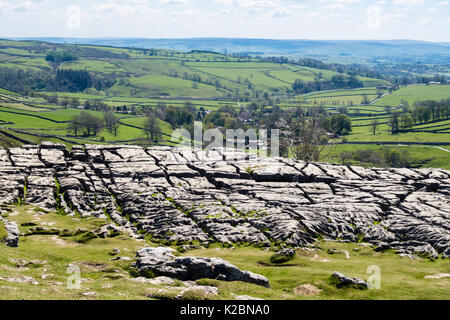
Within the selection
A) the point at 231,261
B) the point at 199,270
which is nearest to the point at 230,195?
the point at 231,261

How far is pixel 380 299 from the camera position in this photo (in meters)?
44.6

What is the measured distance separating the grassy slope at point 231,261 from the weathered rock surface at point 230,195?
511cm

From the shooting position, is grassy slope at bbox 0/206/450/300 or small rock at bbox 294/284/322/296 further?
small rock at bbox 294/284/322/296

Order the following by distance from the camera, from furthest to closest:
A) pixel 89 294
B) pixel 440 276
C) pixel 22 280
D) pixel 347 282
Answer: pixel 440 276, pixel 347 282, pixel 22 280, pixel 89 294

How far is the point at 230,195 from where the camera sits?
87375mm

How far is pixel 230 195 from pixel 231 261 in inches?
1120

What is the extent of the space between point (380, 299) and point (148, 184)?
192ft

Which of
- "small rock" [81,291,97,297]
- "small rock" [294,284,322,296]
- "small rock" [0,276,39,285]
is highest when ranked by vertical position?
"small rock" [81,291,97,297]

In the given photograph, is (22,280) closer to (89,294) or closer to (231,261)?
(89,294)

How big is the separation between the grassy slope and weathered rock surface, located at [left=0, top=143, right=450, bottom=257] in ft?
16.8

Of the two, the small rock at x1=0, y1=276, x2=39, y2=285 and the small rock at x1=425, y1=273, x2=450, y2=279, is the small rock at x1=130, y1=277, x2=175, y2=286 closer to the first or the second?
the small rock at x1=0, y1=276, x2=39, y2=285

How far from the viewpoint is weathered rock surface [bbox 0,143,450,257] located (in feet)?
233

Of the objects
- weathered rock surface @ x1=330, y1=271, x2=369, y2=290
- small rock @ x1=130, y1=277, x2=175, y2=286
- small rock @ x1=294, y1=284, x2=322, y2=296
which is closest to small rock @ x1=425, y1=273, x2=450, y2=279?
weathered rock surface @ x1=330, y1=271, x2=369, y2=290
